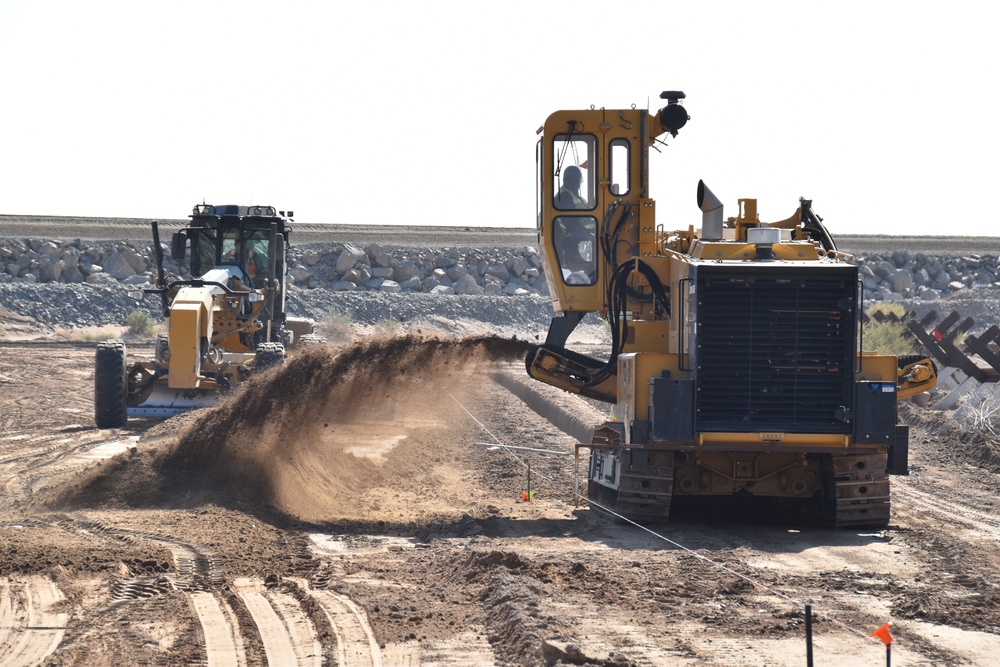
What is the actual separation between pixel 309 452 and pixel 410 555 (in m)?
4.45

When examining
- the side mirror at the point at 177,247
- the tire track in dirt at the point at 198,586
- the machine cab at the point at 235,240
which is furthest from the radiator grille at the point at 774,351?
the machine cab at the point at 235,240

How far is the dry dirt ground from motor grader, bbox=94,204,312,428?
114 cm

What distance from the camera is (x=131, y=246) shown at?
192 feet

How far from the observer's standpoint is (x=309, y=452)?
14.6 metres

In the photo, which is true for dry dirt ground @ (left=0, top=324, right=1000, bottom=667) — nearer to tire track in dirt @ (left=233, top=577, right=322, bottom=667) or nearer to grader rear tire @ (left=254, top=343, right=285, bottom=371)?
tire track in dirt @ (left=233, top=577, right=322, bottom=667)

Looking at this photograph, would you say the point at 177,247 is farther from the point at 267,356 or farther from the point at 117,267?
the point at 117,267

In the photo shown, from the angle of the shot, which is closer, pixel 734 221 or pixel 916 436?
pixel 734 221

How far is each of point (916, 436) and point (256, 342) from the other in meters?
10.7

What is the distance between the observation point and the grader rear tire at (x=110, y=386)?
18958 millimetres

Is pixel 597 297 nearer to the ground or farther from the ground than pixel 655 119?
nearer to the ground

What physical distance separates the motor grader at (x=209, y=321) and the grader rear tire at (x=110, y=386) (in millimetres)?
15

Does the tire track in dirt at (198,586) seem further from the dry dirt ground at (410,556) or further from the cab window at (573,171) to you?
the cab window at (573,171)

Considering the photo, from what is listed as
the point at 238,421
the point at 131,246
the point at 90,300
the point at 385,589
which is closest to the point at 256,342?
the point at 238,421

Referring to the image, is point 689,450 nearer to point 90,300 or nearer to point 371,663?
point 371,663
